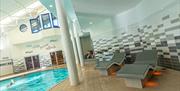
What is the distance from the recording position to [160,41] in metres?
5.57

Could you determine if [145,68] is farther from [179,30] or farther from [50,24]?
[50,24]

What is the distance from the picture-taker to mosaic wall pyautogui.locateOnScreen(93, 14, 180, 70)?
4.69 m

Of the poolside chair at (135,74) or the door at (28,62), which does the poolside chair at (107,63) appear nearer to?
the poolside chair at (135,74)

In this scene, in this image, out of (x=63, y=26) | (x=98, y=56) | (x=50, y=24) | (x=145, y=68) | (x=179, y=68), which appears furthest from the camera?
(x=50, y=24)

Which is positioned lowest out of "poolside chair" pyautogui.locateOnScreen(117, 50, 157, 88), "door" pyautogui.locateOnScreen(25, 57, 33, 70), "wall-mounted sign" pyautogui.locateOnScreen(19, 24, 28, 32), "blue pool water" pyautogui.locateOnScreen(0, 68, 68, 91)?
"blue pool water" pyautogui.locateOnScreen(0, 68, 68, 91)

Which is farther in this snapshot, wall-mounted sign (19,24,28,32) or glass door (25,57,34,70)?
glass door (25,57,34,70)

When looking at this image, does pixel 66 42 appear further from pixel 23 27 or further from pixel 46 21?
pixel 23 27

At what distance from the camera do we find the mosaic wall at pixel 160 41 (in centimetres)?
469

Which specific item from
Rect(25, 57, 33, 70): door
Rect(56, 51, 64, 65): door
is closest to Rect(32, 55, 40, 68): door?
Rect(25, 57, 33, 70): door

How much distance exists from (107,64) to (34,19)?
14522 millimetres

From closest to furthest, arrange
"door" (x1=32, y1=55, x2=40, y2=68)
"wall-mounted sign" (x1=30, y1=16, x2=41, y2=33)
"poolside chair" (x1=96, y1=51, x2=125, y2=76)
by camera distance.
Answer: "poolside chair" (x1=96, y1=51, x2=125, y2=76) < "wall-mounted sign" (x1=30, y1=16, x2=41, y2=33) < "door" (x1=32, y1=55, x2=40, y2=68)

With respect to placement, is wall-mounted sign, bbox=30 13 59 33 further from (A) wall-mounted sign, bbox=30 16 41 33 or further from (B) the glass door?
(B) the glass door

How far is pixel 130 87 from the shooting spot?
4191mm

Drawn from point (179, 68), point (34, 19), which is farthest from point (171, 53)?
point (34, 19)
